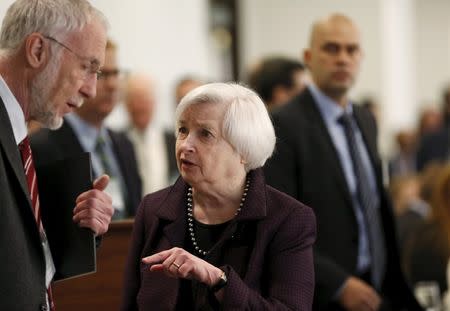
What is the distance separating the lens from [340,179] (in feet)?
14.9

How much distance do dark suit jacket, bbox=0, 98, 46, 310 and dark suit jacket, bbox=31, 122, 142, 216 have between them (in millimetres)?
1123

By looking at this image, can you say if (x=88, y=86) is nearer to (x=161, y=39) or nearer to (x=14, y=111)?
(x=14, y=111)

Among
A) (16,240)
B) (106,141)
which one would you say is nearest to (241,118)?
(16,240)

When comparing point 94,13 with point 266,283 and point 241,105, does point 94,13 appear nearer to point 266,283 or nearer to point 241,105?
point 241,105

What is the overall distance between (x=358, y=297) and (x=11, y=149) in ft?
6.31

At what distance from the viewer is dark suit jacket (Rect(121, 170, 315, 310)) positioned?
305 cm

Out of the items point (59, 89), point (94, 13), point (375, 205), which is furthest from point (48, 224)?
point (375, 205)

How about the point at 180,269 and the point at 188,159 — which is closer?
the point at 180,269

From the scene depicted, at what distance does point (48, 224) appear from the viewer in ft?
11.3

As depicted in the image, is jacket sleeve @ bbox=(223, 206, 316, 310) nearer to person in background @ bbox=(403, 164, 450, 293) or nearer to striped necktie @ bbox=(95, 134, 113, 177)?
striped necktie @ bbox=(95, 134, 113, 177)

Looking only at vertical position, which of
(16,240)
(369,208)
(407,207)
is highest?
(16,240)

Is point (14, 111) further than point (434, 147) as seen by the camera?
No

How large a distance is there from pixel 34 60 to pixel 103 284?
3.43ft

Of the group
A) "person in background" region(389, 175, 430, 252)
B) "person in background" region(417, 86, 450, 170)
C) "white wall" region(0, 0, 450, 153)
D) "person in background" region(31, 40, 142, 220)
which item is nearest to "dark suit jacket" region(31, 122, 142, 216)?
"person in background" region(31, 40, 142, 220)
